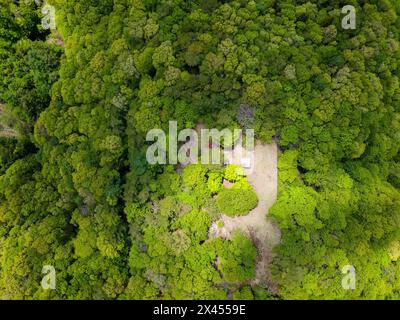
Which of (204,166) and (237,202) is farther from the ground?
(204,166)

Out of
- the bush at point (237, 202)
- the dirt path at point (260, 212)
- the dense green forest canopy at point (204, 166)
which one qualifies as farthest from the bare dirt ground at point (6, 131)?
the bush at point (237, 202)

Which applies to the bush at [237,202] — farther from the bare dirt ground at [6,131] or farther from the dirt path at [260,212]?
the bare dirt ground at [6,131]

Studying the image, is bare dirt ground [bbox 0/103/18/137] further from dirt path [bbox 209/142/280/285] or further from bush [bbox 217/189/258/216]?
bush [bbox 217/189/258/216]

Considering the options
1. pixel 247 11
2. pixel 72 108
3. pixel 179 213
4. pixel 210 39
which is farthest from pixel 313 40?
pixel 72 108

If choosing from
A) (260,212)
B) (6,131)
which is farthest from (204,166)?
(6,131)

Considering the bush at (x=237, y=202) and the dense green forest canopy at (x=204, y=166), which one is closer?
the bush at (x=237, y=202)

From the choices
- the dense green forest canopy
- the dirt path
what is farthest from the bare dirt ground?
the dirt path

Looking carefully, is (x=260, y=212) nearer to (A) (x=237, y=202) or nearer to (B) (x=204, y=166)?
(A) (x=237, y=202)
